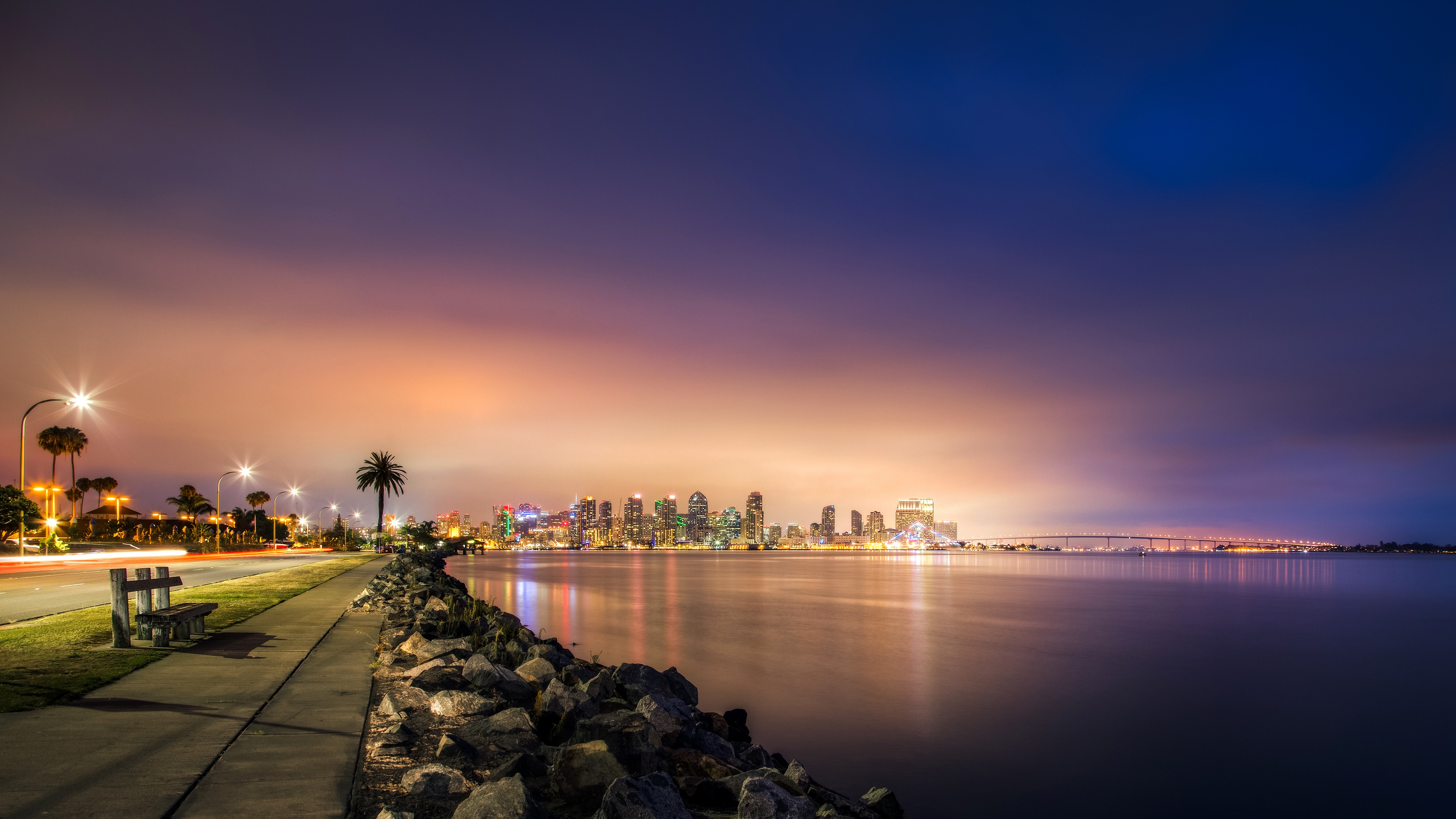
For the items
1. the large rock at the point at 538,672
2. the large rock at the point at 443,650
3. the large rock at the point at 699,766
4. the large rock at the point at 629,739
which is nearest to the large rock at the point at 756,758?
the large rock at the point at 699,766

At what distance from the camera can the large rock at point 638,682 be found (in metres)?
12.0

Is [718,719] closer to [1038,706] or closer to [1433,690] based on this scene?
[1038,706]

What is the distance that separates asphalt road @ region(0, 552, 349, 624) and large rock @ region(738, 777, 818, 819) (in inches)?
634

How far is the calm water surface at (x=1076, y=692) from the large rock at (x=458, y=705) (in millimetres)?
5412

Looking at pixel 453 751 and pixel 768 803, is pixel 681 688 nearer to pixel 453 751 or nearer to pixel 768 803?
pixel 453 751

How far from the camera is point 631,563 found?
128m

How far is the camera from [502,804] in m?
5.30

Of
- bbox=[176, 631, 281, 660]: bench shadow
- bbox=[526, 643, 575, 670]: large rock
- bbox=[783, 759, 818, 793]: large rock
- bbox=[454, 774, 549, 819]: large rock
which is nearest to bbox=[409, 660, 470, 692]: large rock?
bbox=[526, 643, 575, 670]: large rock

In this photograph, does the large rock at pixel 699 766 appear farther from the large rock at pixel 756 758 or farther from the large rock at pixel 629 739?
the large rock at pixel 756 758

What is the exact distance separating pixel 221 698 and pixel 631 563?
399ft

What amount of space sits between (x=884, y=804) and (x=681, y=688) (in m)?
4.91

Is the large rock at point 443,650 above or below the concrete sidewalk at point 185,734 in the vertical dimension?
below

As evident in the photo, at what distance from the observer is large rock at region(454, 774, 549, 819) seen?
525cm

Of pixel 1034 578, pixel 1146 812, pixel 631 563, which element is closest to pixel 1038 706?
pixel 1146 812
